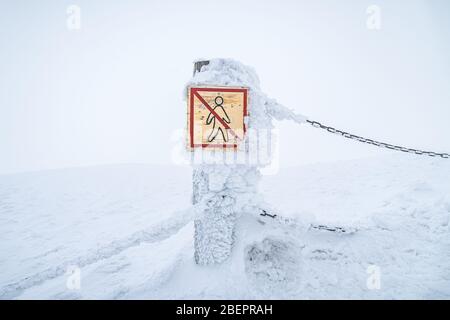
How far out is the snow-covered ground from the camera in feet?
8.39

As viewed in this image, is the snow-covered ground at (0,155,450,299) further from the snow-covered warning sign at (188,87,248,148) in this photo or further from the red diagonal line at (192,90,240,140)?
the red diagonal line at (192,90,240,140)

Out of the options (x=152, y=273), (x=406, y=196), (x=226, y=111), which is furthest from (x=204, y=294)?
(x=406, y=196)

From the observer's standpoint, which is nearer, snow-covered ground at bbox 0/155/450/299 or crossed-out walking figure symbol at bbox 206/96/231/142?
snow-covered ground at bbox 0/155/450/299

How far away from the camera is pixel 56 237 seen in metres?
4.79

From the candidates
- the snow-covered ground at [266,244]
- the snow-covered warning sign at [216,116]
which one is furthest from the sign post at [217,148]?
the snow-covered ground at [266,244]

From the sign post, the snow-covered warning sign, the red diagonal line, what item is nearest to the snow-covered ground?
the sign post

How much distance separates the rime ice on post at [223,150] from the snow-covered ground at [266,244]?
22 cm

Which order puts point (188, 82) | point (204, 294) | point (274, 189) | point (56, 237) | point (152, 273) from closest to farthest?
point (204, 294) → point (188, 82) → point (152, 273) → point (56, 237) → point (274, 189)

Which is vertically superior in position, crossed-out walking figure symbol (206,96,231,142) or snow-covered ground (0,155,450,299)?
crossed-out walking figure symbol (206,96,231,142)

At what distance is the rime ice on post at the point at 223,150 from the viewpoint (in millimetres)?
A: 2742

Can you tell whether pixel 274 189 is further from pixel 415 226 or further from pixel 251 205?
pixel 251 205

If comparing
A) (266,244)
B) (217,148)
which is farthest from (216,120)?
(266,244)

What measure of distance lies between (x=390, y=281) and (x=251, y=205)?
1.66m

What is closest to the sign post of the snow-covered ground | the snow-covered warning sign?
the snow-covered warning sign
